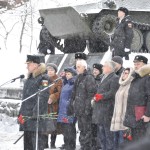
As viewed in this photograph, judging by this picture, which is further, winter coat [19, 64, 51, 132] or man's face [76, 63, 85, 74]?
man's face [76, 63, 85, 74]

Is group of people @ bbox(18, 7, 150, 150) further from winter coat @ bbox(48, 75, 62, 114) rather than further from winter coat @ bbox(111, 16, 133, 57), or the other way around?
winter coat @ bbox(111, 16, 133, 57)

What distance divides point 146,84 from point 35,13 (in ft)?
88.3

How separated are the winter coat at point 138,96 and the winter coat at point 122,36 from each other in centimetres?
447

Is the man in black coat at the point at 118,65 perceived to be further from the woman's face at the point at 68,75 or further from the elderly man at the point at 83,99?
the woman's face at the point at 68,75

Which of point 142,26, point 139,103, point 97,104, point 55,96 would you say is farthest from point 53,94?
point 142,26

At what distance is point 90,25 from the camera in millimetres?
12844

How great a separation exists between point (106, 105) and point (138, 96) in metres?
1.01

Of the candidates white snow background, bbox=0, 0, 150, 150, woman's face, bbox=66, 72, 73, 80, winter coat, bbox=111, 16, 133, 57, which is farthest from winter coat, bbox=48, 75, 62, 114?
winter coat, bbox=111, 16, 133, 57

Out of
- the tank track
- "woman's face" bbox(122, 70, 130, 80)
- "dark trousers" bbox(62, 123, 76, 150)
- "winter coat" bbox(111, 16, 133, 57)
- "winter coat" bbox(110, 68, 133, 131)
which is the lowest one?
"dark trousers" bbox(62, 123, 76, 150)

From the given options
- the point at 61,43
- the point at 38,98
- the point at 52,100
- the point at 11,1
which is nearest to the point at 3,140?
the point at 52,100

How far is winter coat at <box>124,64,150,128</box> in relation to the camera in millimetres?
5188

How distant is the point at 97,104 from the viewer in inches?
243

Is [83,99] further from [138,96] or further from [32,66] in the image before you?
[138,96]

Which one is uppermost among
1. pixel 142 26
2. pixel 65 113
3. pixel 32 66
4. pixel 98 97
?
pixel 142 26
